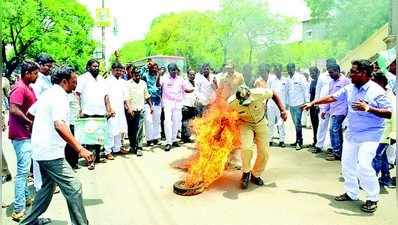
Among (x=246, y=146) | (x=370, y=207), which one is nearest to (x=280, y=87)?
(x=246, y=146)

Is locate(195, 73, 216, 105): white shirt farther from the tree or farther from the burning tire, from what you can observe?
the tree

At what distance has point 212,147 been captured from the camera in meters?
7.13

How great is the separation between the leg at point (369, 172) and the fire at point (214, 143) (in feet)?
7.05

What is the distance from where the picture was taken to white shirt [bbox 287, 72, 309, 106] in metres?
10.2

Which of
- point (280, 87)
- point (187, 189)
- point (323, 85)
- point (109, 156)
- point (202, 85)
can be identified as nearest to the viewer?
point (187, 189)

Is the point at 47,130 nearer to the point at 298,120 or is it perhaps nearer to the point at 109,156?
the point at 109,156

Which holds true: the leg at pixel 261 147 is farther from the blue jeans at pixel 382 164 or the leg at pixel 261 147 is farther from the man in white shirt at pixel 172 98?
the man in white shirt at pixel 172 98

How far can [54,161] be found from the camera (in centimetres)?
482

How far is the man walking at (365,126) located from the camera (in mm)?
5727

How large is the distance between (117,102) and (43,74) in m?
2.66

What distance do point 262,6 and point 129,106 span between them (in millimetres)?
8755

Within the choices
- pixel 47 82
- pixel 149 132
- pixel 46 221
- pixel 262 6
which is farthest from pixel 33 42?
pixel 46 221

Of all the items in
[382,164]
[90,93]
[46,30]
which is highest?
[46,30]

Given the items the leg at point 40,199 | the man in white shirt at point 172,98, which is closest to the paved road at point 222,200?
the leg at point 40,199
